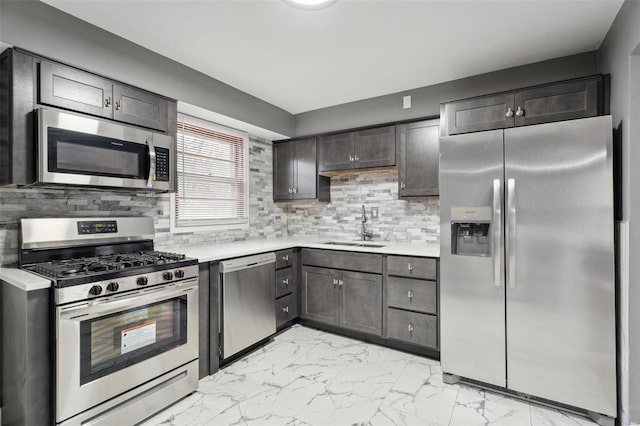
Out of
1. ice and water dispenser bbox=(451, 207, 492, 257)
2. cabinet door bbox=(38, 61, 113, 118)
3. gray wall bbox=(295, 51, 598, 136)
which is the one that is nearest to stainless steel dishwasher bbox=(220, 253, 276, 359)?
cabinet door bbox=(38, 61, 113, 118)

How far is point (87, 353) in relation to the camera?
5.84 ft

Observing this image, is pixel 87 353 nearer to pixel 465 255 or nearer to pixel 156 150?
pixel 156 150

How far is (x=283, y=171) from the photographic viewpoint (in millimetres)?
4172

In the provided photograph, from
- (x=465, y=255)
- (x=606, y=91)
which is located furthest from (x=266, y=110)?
(x=606, y=91)

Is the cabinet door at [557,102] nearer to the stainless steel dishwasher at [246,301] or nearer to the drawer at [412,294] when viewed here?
the drawer at [412,294]

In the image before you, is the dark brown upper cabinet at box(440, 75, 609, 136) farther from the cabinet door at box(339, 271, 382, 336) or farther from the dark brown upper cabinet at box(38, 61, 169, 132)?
the dark brown upper cabinet at box(38, 61, 169, 132)

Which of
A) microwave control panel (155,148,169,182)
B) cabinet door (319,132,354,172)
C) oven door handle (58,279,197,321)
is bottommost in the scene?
oven door handle (58,279,197,321)

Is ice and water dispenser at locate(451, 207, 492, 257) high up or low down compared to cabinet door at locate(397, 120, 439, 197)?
down

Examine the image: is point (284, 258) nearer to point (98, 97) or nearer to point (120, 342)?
point (120, 342)

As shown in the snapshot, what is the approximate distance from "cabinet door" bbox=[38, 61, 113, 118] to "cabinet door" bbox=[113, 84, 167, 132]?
0.05 m

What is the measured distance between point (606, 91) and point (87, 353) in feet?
11.9

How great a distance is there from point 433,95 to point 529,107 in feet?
3.01

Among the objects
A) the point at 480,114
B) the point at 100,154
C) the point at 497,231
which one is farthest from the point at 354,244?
the point at 100,154

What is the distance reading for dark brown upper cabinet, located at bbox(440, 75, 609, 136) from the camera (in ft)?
7.63
